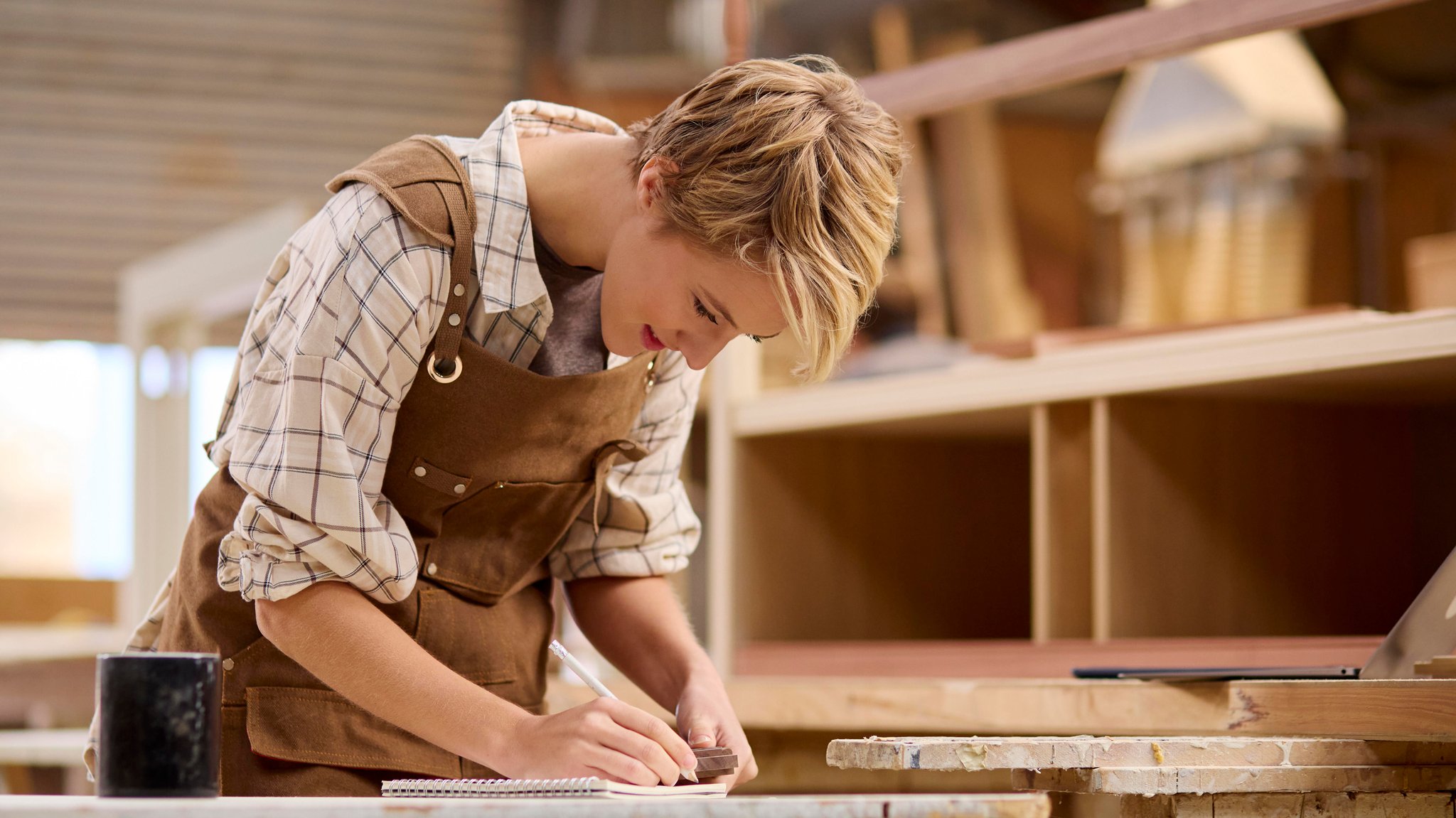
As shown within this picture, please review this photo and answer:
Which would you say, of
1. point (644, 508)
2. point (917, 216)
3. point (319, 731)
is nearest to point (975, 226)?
point (917, 216)

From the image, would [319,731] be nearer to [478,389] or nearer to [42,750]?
[478,389]

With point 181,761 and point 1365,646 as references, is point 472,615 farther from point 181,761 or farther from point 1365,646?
point 1365,646

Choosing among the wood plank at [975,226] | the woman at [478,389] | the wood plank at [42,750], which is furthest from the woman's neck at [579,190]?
the wood plank at [975,226]

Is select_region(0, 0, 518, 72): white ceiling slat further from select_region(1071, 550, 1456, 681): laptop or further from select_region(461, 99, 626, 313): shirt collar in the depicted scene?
select_region(1071, 550, 1456, 681): laptop

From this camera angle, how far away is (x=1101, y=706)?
1499 mm

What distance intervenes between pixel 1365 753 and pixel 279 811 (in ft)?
2.70

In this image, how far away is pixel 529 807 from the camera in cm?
84

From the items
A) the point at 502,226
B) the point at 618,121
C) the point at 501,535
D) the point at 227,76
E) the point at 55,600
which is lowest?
the point at 55,600

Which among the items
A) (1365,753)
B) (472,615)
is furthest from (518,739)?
(1365,753)

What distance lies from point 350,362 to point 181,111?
479cm

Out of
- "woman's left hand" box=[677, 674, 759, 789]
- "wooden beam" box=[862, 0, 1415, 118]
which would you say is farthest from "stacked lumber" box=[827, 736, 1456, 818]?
"wooden beam" box=[862, 0, 1415, 118]

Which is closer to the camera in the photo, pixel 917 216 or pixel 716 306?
pixel 716 306

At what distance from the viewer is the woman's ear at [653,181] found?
4.08 feet

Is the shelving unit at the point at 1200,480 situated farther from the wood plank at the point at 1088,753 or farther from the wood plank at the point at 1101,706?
the wood plank at the point at 1088,753
